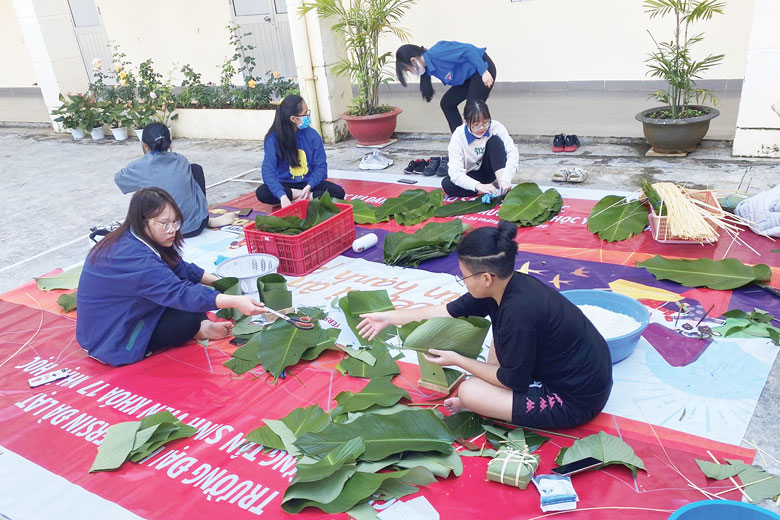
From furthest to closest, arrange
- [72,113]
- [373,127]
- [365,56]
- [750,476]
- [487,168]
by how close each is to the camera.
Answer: [72,113], [373,127], [365,56], [487,168], [750,476]

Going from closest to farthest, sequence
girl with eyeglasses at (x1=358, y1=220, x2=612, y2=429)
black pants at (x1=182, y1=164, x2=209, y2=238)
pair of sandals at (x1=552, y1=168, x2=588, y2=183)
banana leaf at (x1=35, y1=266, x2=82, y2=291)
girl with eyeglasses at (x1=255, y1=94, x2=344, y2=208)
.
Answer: girl with eyeglasses at (x1=358, y1=220, x2=612, y2=429) → banana leaf at (x1=35, y1=266, x2=82, y2=291) → girl with eyeglasses at (x1=255, y1=94, x2=344, y2=208) → black pants at (x1=182, y1=164, x2=209, y2=238) → pair of sandals at (x1=552, y1=168, x2=588, y2=183)

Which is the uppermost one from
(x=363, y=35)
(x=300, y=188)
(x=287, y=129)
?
(x=363, y=35)

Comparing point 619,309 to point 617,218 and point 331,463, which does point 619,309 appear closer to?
point 617,218

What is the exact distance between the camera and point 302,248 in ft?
11.0

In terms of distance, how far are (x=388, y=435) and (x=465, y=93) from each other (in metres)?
3.97

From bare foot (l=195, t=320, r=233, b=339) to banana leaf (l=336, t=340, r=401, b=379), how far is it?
0.65 meters

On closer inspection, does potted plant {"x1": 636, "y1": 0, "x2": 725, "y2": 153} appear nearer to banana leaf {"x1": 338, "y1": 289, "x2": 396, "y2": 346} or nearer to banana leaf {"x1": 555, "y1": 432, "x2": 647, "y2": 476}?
banana leaf {"x1": 338, "y1": 289, "x2": 396, "y2": 346}

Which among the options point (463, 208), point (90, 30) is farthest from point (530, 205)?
point (90, 30)

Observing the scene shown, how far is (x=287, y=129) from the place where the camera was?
13.2 ft

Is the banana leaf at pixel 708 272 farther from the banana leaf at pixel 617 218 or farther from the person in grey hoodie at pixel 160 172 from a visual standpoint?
the person in grey hoodie at pixel 160 172

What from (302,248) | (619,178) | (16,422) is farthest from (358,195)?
(16,422)

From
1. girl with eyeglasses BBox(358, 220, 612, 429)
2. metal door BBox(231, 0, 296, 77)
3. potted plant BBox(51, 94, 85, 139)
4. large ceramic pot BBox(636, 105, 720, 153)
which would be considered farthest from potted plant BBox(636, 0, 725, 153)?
potted plant BBox(51, 94, 85, 139)

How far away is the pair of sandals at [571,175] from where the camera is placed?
14.7 ft

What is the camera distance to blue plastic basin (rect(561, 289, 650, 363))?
229cm
